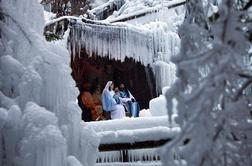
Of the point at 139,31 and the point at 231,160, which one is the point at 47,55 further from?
the point at 139,31

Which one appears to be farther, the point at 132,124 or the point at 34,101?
the point at 132,124

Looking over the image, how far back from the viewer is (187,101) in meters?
1.98

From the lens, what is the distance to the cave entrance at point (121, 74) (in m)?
15.4

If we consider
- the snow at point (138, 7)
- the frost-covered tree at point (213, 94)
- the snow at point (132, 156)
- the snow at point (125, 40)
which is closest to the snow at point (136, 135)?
the snow at point (132, 156)

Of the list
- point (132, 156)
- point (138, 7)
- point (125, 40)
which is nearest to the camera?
point (132, 156)

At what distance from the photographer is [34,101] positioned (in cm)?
447

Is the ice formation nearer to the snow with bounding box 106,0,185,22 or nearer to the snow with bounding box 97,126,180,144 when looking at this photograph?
the snow with bounding box 97,126,180,144

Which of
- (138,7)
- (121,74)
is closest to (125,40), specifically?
(121,74)

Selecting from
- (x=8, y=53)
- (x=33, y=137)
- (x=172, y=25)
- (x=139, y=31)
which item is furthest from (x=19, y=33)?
(x=172, y=25)

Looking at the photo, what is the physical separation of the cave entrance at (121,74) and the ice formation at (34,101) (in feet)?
33.9

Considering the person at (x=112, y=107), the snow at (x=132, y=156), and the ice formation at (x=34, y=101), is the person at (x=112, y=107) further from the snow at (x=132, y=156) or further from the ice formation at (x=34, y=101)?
the ice formation at (x=34, y=101)

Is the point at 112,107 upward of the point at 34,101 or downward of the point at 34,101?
downward

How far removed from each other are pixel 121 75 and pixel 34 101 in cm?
1189

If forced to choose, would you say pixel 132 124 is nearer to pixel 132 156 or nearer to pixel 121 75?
pixel 132 156
